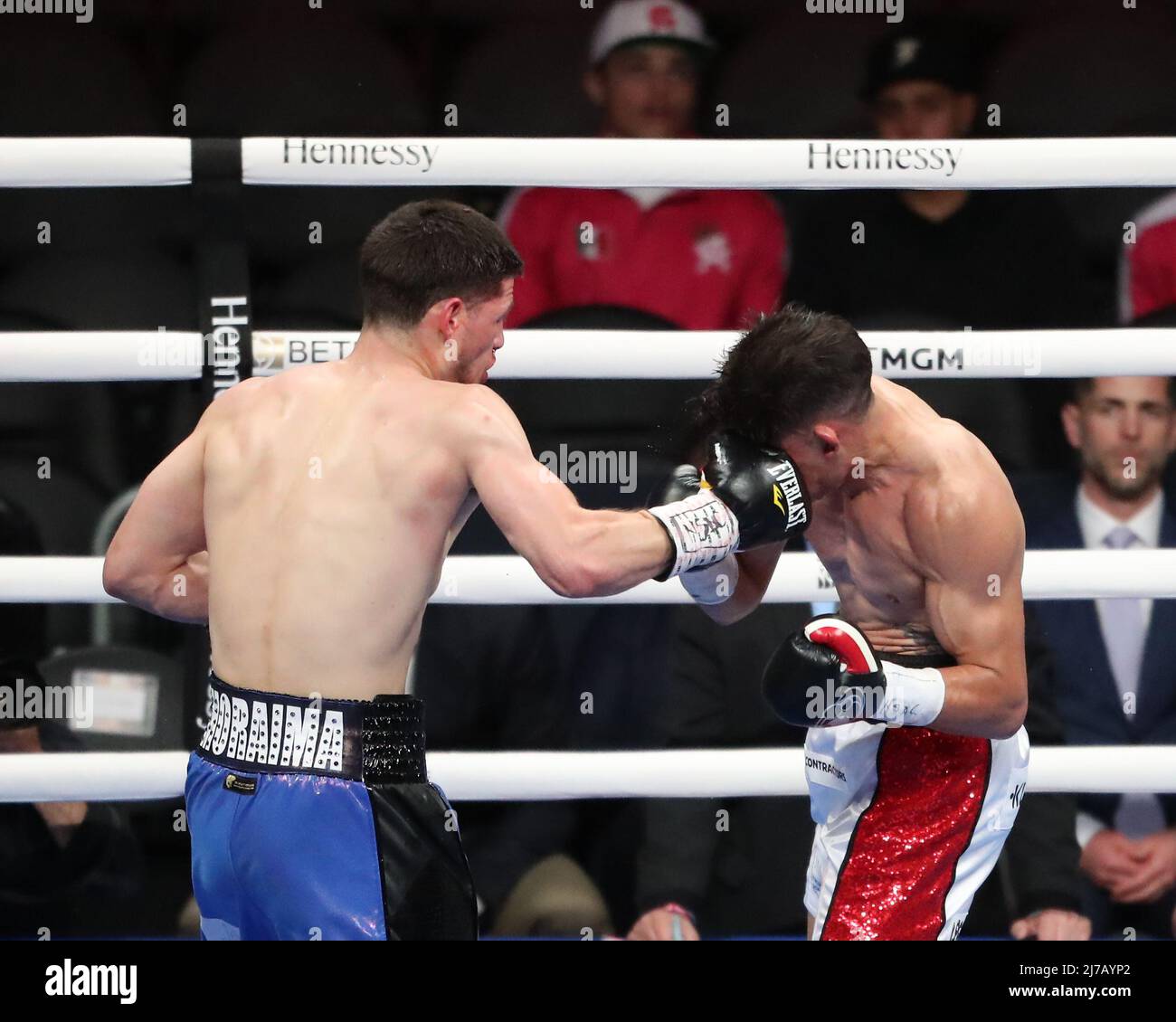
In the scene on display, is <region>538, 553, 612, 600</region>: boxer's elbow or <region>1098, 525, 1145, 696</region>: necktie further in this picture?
<region>1098, 525, 1145, 696</region>: necktie

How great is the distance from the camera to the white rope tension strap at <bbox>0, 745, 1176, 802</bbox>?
299 centimetres

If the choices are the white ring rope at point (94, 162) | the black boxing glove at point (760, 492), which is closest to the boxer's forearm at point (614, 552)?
the black boxing glove at point (760, 492)

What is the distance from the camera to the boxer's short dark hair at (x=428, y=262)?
2.43 metres

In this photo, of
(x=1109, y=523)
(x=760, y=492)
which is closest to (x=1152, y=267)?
(x=1109, y=523)

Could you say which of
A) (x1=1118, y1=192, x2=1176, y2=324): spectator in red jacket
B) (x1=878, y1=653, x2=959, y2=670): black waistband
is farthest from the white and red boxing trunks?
(x1=1118, y1=192, x2=1176, y2=324): spectator in red jacket

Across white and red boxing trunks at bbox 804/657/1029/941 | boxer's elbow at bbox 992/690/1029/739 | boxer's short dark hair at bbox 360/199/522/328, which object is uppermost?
boxer's short dark hair at bbox 360/199/522/328

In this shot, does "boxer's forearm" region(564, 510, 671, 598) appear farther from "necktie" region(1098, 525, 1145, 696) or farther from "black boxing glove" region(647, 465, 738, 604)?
"necktie" region(1098, 525, 1145, 696)

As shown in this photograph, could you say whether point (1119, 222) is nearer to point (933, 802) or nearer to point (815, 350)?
point (815, 350)

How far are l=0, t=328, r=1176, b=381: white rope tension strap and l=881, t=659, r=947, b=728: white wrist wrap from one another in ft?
2.47

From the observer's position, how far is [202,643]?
3.12 m

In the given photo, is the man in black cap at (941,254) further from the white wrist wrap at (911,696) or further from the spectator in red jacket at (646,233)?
the white wrist wrap at (911,696)

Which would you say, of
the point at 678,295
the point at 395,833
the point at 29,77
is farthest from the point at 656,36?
the point at 395,833

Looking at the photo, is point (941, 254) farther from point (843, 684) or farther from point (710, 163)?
point (843, 684)

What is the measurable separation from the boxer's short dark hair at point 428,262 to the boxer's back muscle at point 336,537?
0.42 feet
